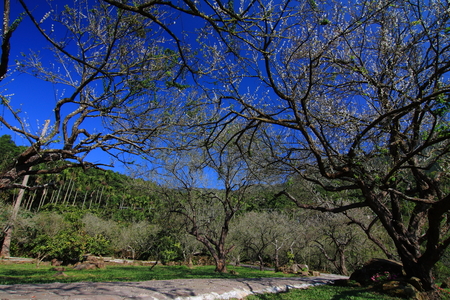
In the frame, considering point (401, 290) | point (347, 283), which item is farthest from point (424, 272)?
point (347, 283)

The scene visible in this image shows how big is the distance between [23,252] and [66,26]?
79.0 feet

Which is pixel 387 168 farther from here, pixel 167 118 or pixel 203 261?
pixel 203 261

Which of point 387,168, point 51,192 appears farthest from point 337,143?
point 51,192

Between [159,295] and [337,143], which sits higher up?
[337,143]

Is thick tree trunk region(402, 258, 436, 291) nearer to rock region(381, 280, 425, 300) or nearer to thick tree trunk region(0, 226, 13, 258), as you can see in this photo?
rock region(381, 280, 425, 300)

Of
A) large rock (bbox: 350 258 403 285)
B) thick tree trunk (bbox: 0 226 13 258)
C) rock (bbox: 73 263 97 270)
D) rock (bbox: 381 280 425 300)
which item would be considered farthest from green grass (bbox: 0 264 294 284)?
thick tree trunk (bbox: 0 226 13 258)

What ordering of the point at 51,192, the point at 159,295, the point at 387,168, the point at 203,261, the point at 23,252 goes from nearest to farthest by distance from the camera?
the point at 159,295 < the point at 387,168 < the point at 23,252 < the point at 203,261 < the point at 51,192

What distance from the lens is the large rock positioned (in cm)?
812

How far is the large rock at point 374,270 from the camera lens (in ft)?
26.6

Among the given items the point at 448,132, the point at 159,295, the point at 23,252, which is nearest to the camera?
the point at 448,132

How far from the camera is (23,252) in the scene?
70.6 feet

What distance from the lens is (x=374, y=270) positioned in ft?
27.8

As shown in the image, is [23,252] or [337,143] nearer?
[337,143]

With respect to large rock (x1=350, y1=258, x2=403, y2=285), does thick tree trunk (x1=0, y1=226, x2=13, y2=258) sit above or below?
below
